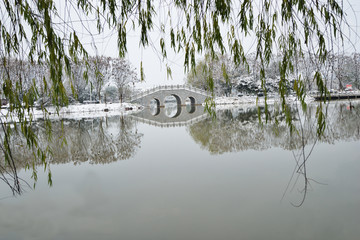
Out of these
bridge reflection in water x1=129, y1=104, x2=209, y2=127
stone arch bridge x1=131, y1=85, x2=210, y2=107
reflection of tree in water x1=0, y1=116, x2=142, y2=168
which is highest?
stone arch bridge x1=131, y1=85, x2=210, y2=107

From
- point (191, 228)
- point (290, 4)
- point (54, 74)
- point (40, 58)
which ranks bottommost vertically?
point (191, 228)

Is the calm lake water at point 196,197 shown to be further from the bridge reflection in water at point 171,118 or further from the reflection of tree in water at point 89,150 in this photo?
the bridge reflection in water at point 171,118

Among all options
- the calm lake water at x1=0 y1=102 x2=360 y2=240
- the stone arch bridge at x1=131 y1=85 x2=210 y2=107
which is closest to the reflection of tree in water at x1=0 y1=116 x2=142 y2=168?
the calm lake water at x1=0 y1=102 x2=360 y2=240

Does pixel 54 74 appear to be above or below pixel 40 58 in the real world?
below

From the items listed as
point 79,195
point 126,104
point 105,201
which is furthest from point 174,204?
point 126,104

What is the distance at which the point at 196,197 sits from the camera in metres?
3.94

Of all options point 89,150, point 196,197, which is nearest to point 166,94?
point 89,150

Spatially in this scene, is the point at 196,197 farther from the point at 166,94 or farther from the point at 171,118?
the point at 166,94

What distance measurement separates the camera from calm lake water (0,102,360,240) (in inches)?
120

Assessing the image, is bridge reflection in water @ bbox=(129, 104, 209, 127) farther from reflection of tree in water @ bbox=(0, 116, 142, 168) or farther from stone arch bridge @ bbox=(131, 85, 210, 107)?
stone arch bridge @ bbox=(131, 85, 210, 107)

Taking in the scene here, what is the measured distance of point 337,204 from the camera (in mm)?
3455

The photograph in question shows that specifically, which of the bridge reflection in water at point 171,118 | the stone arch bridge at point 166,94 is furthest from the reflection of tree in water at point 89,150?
the stone arch bridge at point 166,94

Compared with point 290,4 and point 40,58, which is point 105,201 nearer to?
point 40,58

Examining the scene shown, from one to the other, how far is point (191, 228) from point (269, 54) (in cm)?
199
